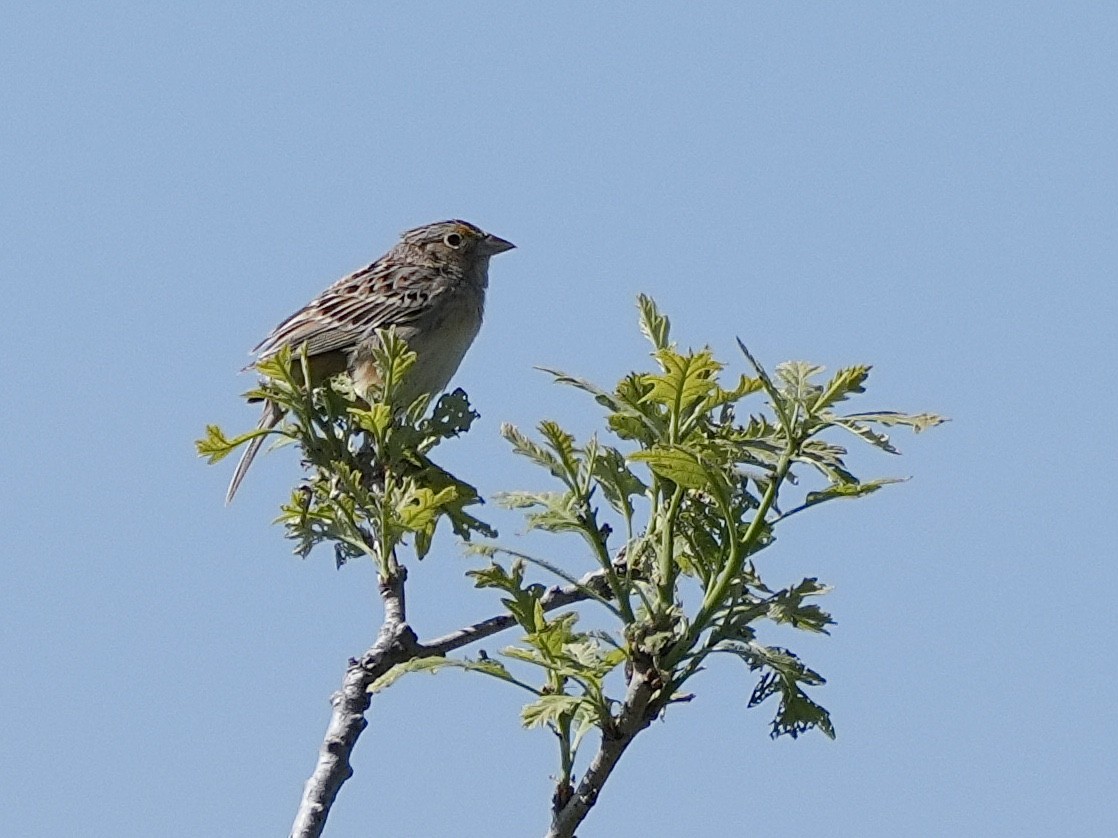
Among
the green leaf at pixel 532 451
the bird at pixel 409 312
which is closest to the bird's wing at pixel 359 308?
the bird at pixel 409 312

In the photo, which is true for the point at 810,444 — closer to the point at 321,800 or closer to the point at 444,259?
the point at 321,800

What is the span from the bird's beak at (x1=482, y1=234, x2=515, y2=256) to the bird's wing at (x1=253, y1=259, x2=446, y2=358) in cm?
68

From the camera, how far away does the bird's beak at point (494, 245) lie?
9219 mm

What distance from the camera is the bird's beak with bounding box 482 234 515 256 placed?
30.2 ft

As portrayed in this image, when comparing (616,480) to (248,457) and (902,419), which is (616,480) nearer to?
(902,419)

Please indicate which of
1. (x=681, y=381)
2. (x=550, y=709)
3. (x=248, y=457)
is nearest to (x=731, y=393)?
(x=681, y=381)

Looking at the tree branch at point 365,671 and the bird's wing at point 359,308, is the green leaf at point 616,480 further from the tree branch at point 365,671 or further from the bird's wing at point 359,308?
the bird's wing at point 359,308

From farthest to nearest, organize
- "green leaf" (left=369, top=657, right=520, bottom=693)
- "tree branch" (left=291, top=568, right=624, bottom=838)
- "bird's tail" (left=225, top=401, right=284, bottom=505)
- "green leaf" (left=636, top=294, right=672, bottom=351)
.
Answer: "bird's tail" (left=225, top=401, right=284, bottom=505)
"green leaf" (left=636, top=294, right=672, bottom=351)
"green leaf" (left=369, top=657, right=520, bottom=693)
"tree branch" (left=291, top=568, right=624, bottom=838)

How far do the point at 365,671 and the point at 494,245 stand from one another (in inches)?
259

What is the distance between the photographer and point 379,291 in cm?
812

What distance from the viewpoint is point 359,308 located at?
7.75 meters

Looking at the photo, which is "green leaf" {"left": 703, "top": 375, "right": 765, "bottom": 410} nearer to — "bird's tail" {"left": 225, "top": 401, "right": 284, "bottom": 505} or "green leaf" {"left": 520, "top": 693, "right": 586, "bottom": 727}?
"green leaf" {"left": 520, "top": 693, "right": 586, "bottom": 727}

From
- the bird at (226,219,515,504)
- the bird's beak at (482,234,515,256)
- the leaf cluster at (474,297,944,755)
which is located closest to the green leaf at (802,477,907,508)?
the leaf cluster at (474,297,944,755)

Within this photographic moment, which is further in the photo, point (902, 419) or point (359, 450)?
point (359, 450)
